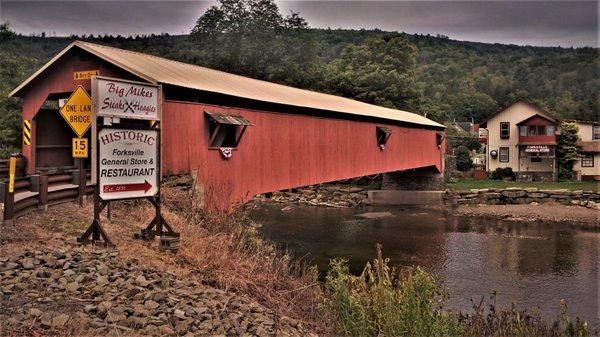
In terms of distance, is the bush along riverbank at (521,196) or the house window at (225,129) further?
the bush along riverbank at (521,196)

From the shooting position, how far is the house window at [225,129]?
14.0 m

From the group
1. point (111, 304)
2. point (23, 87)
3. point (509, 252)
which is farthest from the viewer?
point (509, 252)

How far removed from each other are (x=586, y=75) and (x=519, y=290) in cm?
11677

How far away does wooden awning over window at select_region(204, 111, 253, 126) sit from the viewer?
13830mm

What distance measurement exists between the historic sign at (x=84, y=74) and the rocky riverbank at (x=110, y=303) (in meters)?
8.13

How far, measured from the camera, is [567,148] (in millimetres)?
41406

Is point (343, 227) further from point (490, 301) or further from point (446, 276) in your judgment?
point (490, 301)

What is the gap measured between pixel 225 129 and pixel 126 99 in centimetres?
674

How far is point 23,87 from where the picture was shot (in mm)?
15242

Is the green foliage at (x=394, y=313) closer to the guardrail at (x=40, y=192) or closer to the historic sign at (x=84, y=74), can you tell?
the guardrail at (x=40, y=192)

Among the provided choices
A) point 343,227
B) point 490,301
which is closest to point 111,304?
point 490,301

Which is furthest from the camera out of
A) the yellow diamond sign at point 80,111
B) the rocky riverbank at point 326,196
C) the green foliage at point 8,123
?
the rocky riverbank at point 326,196

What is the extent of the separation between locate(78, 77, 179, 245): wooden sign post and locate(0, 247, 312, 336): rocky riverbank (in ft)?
3.89

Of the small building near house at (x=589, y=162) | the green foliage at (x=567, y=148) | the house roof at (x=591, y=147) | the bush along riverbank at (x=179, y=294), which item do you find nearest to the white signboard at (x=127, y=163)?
the bush along riverbank at (x=179, y=294)
